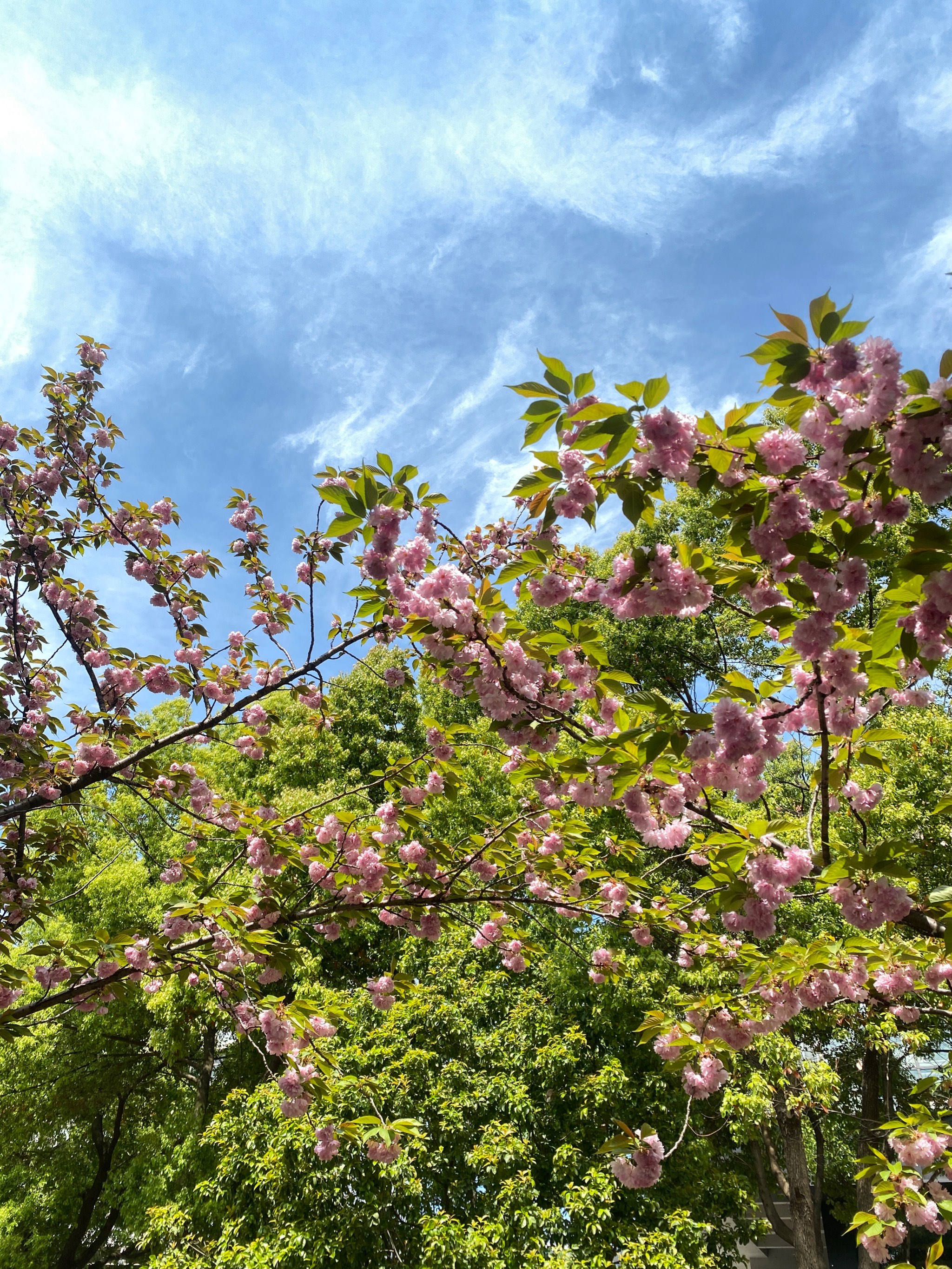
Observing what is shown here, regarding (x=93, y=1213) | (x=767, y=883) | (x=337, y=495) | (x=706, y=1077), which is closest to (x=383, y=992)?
(x=706, y=1077)

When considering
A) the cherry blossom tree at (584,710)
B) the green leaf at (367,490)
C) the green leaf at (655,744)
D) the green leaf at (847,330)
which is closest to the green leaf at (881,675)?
the cherry blossom tree at (584,710)

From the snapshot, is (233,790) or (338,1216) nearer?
(338,1216)

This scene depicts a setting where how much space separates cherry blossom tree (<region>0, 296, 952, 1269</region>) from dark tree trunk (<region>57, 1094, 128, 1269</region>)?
12207 millimetres

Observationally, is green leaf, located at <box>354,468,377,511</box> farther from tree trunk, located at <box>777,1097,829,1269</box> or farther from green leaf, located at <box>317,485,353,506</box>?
tree trunk, located at <box>777,1097,829,1269</box>

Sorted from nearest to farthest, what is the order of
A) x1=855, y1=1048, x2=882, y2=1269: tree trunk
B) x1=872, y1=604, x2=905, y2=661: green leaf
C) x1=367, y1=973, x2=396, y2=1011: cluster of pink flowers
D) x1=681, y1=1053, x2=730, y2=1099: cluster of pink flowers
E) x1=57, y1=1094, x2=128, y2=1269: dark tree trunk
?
x1=872, y1=604, x2=905, y2=661: green leaf < x1=681, y1=1053, x2=730, y2=1099: cluster of pink flowers < x1=367, y1=973, x2=396, y2=1011: cluster of pink flowers < x1=855, y1=1048, x2=882, y2=1269: tree trunk < x1=57, y1=1094, x2=128, y2=1269: dark tree trunk

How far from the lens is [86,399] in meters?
5.09

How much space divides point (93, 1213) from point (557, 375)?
60.4ft

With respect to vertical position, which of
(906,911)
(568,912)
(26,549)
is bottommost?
(906,911)

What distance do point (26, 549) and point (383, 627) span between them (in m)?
2.76

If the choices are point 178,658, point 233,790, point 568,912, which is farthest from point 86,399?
point 233,790

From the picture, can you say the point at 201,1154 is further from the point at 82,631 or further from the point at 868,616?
the point at 868,616

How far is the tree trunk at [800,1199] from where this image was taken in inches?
392

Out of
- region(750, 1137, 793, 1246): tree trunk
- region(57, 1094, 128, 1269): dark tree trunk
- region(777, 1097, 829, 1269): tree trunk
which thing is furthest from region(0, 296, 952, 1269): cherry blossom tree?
region(57, 1094, 128, 1269): dark tree trunk

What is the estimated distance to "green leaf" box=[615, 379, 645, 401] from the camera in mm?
1883
